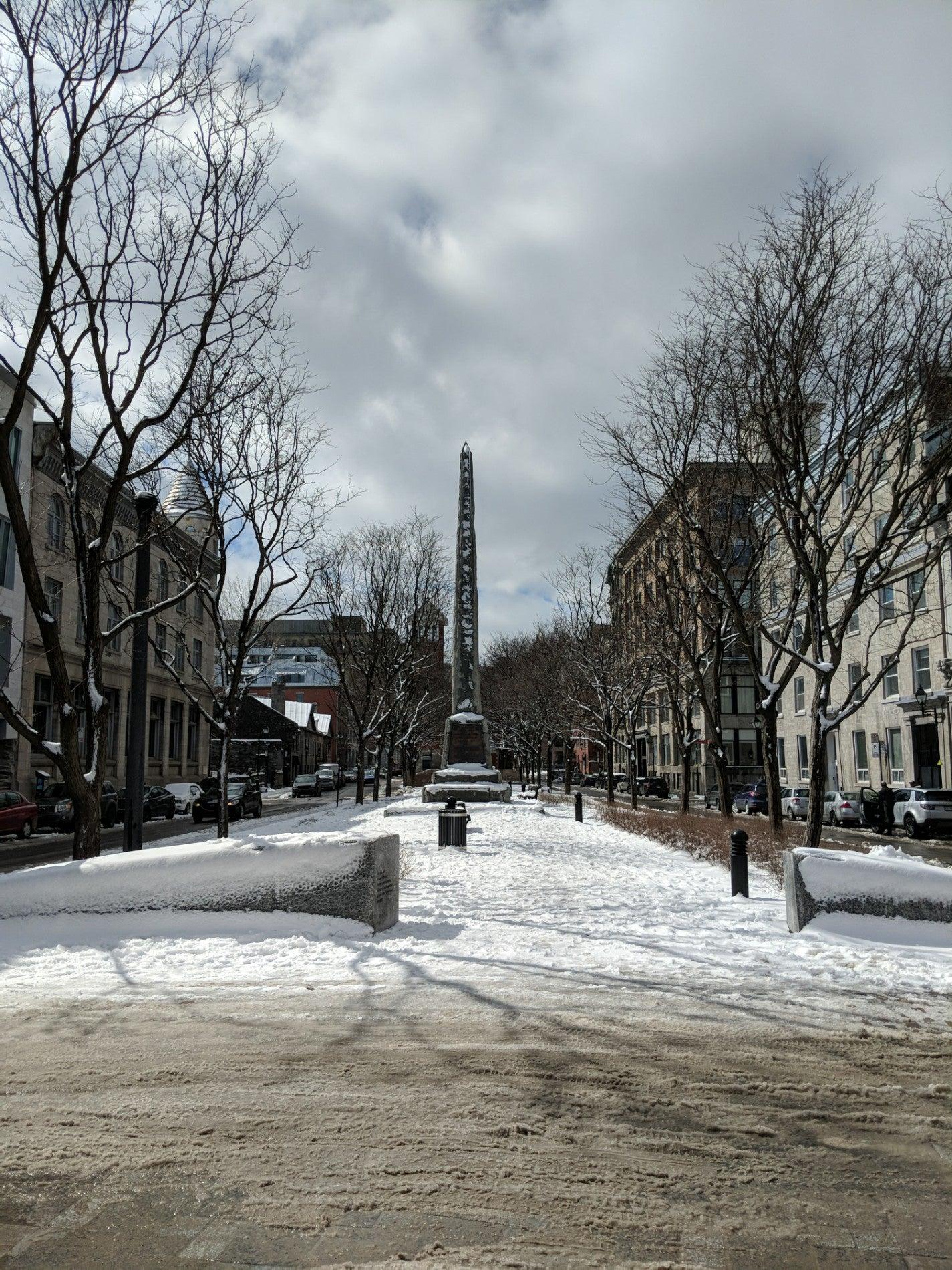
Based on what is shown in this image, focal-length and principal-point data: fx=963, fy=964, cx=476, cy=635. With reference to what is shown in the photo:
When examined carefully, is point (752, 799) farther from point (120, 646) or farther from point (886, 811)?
point (120, 646)

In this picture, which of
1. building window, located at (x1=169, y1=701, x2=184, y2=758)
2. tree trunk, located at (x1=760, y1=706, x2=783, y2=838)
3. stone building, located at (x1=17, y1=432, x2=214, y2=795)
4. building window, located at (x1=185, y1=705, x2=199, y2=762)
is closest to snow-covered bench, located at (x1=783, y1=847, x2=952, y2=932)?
tree trunk, located at (x1=760, y1=706, x2=783, y2=838)

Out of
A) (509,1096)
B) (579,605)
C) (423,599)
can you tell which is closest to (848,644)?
(579,605)

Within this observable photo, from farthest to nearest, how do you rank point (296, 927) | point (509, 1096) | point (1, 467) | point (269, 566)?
point (269, 566), point (1, 467), point (296, 927), point (509, 1096)

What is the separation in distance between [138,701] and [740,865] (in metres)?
9.47

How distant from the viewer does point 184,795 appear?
43.4 metres

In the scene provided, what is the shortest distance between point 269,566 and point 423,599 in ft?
67.8

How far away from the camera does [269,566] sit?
20.5 metres

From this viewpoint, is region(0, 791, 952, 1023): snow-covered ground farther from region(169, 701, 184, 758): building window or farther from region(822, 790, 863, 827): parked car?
region(169, 701, 184, 758): building window

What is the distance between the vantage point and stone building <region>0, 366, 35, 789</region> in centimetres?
3512

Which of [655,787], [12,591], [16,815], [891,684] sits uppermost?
[12,591]

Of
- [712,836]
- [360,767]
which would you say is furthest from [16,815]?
[712,836]

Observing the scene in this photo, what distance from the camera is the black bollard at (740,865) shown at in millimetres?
12023

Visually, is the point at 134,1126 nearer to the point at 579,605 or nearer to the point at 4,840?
the point at 4,840

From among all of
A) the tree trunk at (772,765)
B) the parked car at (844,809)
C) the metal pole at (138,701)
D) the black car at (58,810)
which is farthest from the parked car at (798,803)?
the metal pole at (138,701)
